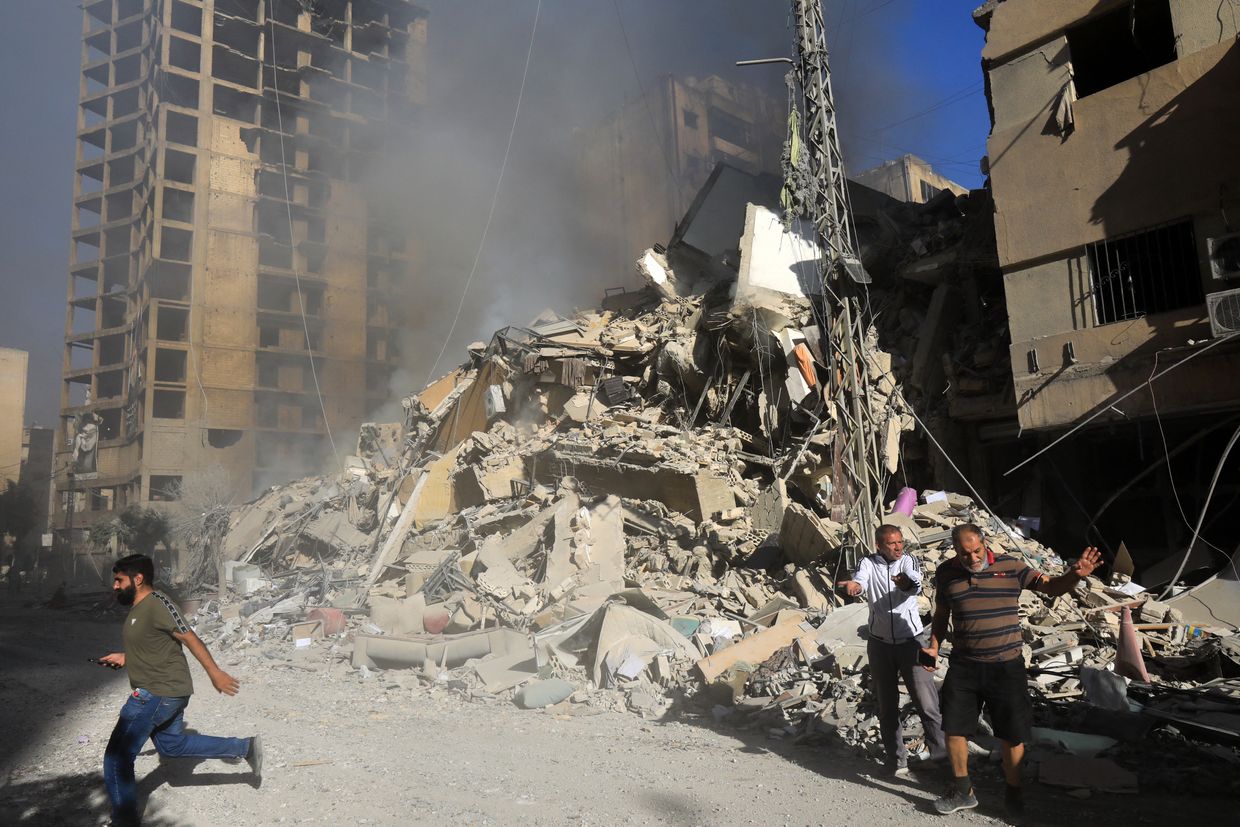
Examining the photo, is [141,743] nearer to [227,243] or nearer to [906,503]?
[906,503]

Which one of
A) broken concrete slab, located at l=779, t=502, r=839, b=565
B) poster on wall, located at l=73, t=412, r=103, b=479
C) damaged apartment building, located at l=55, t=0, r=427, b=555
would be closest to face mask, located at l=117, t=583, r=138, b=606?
broken concrete slab, located at l=779, t=502, r=839, b=565

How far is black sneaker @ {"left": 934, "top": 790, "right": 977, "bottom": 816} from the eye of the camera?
154 inches

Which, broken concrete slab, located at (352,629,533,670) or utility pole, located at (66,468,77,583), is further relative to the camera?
utility pole, located at (66,468,77,583)

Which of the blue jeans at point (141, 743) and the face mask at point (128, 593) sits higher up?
the face mask at point (128, 593)

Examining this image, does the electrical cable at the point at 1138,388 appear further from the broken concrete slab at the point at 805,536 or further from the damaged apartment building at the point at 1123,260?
the broken concrete slab at the point at 805,536

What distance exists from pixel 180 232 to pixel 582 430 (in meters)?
28.4

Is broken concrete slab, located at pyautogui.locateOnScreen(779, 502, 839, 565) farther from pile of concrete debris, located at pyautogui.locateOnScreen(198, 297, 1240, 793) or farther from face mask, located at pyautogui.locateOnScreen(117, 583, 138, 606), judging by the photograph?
face mask, located at pyautogui.locateOnScreen(117, 583, 138, 606)

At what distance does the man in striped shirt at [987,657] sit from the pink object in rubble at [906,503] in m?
6.43

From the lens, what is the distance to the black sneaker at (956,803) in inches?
154

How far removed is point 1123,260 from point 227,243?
3498 cm

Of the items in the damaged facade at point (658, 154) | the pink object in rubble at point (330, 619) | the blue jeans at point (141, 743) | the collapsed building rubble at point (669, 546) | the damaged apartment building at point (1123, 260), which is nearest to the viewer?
the blue jeans at point (141, 743)

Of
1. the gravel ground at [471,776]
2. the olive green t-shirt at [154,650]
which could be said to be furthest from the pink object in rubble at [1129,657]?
the olive green t-shirt at [154,650]

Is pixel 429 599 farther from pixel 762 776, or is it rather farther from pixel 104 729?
pixel 762 776

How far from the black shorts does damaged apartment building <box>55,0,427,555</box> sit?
110 ft
